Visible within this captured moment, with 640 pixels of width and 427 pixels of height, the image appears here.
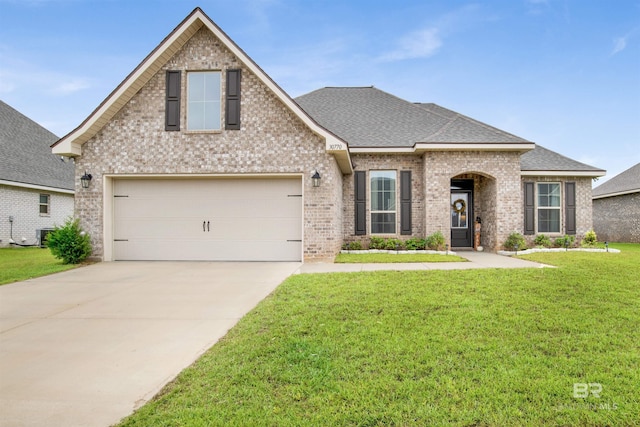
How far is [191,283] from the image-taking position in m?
6.87

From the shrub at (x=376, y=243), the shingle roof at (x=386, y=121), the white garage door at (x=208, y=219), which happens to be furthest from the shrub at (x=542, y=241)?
the white garage door at (x=208, y=219)

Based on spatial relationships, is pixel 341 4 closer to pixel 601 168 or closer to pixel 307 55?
pixel 307 55

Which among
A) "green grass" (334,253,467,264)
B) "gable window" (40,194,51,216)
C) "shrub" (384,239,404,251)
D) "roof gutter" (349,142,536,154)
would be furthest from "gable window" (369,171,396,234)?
"gable window" (40,194,51,216)

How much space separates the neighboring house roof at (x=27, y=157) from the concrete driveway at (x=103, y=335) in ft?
38.4

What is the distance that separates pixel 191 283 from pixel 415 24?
13.7 meters

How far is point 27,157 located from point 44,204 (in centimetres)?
252

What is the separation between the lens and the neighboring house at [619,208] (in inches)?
745

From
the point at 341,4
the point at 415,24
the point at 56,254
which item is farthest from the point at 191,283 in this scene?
the point at 415,24

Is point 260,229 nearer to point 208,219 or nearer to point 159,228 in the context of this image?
point 208,219

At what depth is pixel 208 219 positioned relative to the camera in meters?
10.0

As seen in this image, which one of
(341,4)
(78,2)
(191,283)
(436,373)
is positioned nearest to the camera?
(436,373)

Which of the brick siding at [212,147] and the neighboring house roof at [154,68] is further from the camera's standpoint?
the brick siding at [212,147]

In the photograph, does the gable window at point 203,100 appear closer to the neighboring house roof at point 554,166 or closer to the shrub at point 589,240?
the neighboring house roof at point 554,166

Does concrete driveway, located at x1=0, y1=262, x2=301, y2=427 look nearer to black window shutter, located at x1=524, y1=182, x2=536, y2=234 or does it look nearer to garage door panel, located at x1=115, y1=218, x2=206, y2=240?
garage door panel, located at x1=115, y1=218, x2=206, y2=240
